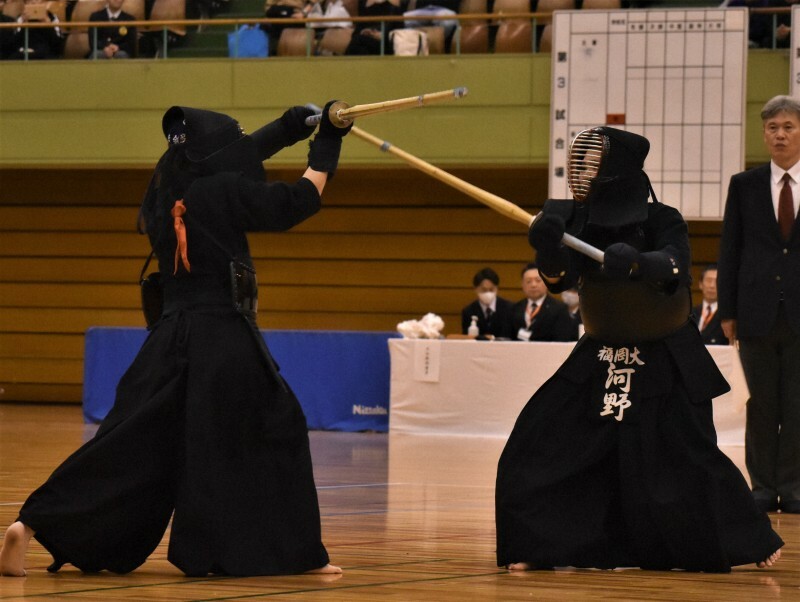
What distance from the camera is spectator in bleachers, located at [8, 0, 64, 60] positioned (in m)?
13.5

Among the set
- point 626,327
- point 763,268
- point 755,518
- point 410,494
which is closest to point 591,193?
point 626,327

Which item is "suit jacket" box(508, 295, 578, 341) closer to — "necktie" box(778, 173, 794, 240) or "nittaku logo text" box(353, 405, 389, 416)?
"nittaku logo text" box(353, 405, 389, 416)

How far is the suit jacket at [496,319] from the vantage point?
38.3 feet

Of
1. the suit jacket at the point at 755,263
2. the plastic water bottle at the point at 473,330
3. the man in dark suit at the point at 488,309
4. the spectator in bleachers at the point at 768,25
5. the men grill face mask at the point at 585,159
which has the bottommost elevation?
the plastic water bottle at the point at 473,330

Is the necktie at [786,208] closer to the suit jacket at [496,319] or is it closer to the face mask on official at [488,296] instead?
the suit jacket at [496,319]

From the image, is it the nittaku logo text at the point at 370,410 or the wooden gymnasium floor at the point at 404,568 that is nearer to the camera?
the wooden gymnasium floor at the point at 404,568

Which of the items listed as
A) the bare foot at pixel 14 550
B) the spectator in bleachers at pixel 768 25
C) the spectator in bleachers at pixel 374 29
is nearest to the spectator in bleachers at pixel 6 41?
the spectator in bleachers at pixel 374 29

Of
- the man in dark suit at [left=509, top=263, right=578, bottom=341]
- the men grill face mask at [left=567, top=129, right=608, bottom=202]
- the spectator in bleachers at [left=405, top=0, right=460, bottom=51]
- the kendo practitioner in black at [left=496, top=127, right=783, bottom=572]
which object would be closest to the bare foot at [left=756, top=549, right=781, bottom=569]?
the kendo practitioner in black at [left=496, top=127, right=783, bottom=572]

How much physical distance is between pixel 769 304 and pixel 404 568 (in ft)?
8.77

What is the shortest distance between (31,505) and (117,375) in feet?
28.5

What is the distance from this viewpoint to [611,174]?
4082mm

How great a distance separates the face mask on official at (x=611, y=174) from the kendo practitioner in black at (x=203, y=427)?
0.76m

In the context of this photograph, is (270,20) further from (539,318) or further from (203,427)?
(203,427)

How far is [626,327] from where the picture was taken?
13.3 ft
